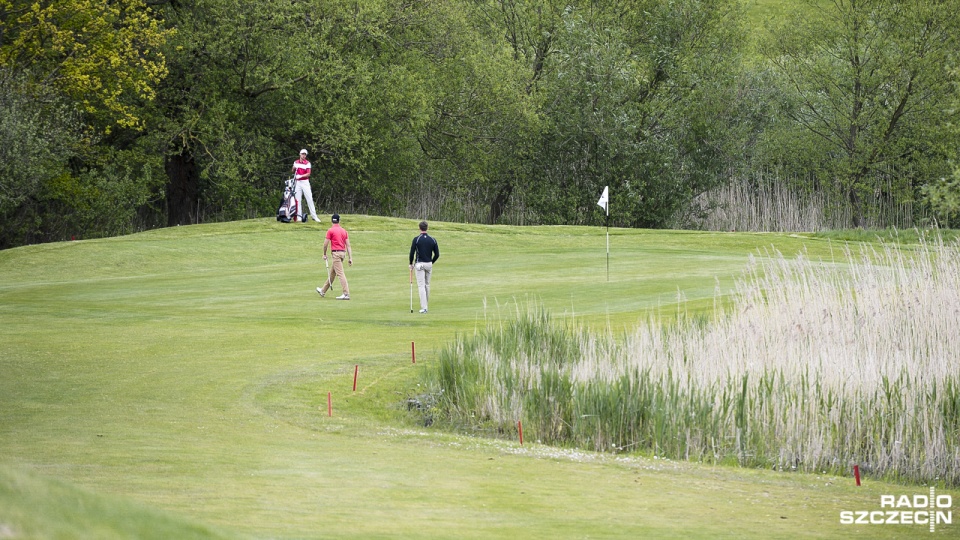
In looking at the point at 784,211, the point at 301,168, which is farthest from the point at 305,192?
the point at 784,211

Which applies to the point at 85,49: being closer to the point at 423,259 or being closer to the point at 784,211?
the point at 423,259

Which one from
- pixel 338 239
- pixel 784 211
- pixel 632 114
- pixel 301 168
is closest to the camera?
pixel 338 239

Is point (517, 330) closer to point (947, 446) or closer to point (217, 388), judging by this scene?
point (217, 388)

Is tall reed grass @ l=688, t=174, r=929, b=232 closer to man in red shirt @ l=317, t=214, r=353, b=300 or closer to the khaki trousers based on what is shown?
man in red shirt @ l=317, t=214, r=353, b=300

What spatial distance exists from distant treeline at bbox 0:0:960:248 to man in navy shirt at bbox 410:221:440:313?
21888 mm

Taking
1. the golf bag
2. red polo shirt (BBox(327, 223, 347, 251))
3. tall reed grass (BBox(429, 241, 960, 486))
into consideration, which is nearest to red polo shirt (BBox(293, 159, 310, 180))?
the golf bag

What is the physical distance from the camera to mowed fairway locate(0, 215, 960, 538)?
7.50 meters

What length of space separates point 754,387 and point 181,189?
41.5 meters

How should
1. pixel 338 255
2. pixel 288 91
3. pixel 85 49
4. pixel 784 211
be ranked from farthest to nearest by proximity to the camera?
1. pixel 784 211
2. pixel 288 91
3. pixel 85 49
4. pixel 338 255

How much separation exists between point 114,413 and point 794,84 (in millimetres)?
45080

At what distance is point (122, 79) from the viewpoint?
40719 mm

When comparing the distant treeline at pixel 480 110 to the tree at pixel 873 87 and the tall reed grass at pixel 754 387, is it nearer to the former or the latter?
the tree at pixel 873 87

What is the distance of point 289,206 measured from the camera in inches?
1409

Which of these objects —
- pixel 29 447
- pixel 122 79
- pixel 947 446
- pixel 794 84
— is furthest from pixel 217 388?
pixel 794 84
